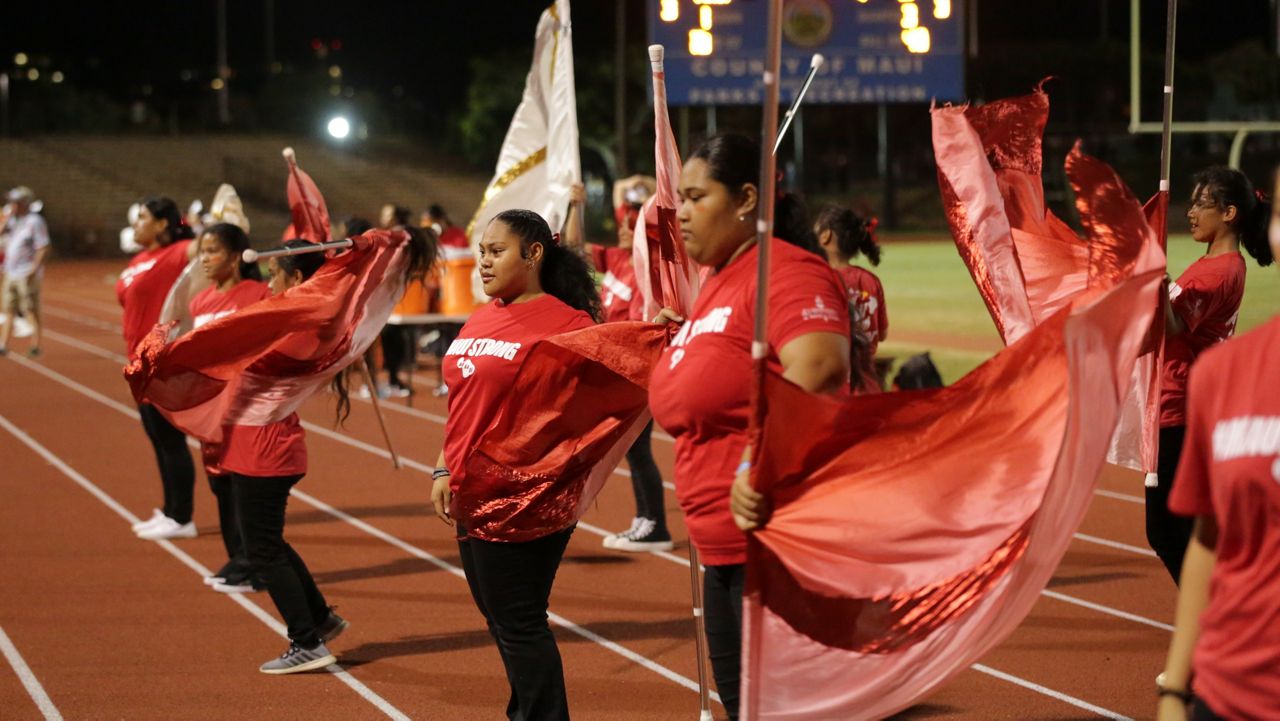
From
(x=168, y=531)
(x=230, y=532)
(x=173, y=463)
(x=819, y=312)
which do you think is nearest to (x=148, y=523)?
(x=168, y=531)

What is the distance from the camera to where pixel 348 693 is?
6258 mm

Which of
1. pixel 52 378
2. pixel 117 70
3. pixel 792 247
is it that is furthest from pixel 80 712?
pixel 117 70

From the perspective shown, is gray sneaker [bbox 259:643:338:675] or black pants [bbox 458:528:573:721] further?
gray sneaker [bbox 259:643:338:675]

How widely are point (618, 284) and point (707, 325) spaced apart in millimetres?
5804

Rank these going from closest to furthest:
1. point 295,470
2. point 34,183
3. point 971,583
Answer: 1. point 971,583
2. point 295,470
3. point 34,183

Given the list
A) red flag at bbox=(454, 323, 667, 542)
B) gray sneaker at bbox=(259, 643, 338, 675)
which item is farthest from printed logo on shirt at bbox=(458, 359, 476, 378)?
gray sneaker at bbox=(259, 643, 338, 675)

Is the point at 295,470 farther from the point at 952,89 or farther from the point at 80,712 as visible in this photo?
the point at 952,89

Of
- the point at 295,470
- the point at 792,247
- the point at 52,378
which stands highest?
the point at 792,247

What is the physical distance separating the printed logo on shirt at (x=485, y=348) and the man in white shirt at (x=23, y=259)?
16.4 meters

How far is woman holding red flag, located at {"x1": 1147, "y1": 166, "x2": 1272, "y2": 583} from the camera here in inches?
219

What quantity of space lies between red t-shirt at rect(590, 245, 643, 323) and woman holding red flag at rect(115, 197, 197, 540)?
2.51 m

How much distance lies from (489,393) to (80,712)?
7.91 feet

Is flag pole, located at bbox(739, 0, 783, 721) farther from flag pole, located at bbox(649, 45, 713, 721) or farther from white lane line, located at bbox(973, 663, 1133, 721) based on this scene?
white lane line, located at bbox(973, 663, 1133, 721)

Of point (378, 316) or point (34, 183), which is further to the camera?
point (34, 183)
